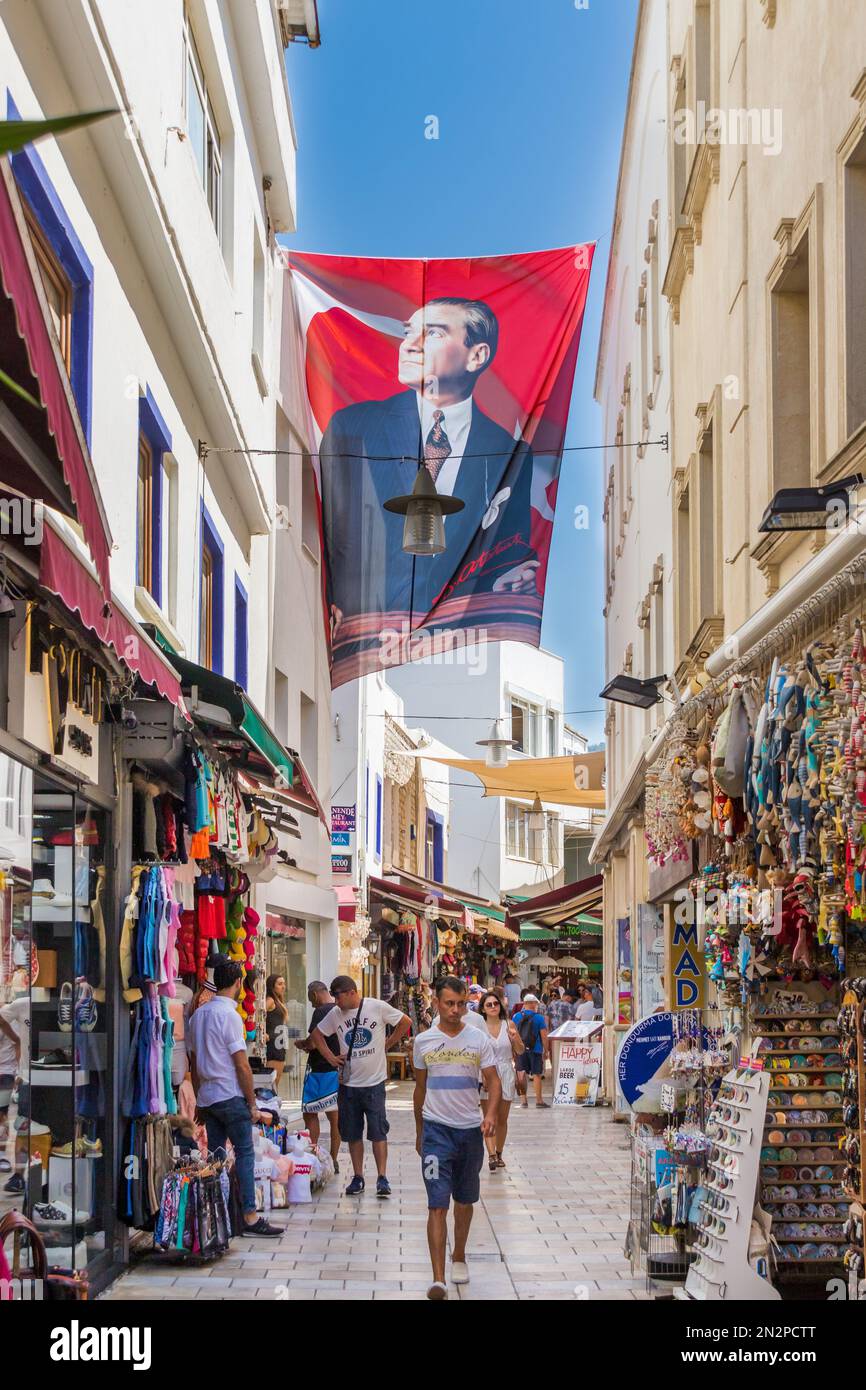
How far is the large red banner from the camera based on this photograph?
17.1 meters

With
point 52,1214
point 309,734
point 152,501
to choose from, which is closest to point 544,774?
point 309,734

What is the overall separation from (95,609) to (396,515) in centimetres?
1059

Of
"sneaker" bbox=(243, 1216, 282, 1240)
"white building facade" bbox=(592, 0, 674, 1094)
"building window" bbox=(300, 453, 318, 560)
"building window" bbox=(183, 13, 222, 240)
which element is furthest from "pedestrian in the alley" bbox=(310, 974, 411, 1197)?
"building window" bbox=(300, 453, 318, 560)

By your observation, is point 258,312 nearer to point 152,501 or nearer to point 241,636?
point 241,636

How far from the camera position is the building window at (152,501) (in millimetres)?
12359

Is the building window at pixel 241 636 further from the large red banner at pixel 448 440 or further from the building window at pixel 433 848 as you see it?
the building window at pixel 433 848

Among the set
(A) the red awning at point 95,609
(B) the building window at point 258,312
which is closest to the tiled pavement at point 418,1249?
(A) the red awning at point 95,609

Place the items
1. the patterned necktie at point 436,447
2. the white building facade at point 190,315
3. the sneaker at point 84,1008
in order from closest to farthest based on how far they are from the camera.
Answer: the sneaker at point 84,1008
the white building facade at point 190,315
the patterned necktie at point 436,447

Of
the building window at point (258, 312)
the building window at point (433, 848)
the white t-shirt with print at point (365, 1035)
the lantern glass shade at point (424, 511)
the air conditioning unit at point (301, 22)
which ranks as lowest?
the white t-shirt with print at point (365, 1035)

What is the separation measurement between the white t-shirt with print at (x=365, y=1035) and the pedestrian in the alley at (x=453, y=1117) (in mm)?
3728

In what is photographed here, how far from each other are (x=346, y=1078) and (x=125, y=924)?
4.67 m

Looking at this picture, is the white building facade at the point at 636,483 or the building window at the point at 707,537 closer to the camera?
the building window at the point at 707,537

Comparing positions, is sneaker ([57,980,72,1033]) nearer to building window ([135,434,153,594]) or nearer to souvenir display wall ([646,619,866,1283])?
souvenir display wall ([646,619,866,1283])

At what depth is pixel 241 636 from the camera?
18250mm
